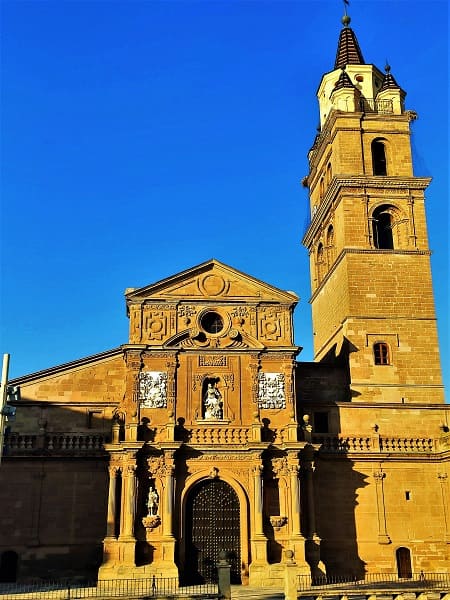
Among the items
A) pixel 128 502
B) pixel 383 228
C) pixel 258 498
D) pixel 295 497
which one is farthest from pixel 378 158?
pixel 128 502

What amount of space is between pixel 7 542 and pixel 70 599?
10885 millimetres

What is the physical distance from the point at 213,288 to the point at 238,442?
819cm

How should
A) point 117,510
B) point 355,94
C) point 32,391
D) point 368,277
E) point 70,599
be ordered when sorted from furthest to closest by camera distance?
point 355,94 < point 368,277 < point 32,391 < point 117,510 < point 70,599

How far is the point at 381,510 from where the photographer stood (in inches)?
1436

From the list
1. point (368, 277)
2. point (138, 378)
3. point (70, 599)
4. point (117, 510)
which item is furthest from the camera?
point (368, 277)

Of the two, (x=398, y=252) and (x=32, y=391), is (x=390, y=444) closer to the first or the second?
(x=398, y=252)

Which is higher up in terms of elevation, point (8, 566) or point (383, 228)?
point (383, 228)

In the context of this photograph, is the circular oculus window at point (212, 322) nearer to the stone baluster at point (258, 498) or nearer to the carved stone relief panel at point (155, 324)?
the carved stone relief panel at point (155, 324)

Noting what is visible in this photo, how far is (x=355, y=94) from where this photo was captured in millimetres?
46719

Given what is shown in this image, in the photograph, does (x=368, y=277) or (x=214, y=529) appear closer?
(x=214, y=529)

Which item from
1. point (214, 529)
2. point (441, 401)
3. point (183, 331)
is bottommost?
point (214, 529)

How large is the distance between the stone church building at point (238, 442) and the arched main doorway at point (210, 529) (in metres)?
0.07

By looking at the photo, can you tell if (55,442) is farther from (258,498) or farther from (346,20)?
(346,20)

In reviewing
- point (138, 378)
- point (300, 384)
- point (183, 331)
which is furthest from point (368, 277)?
point (138, 378)
